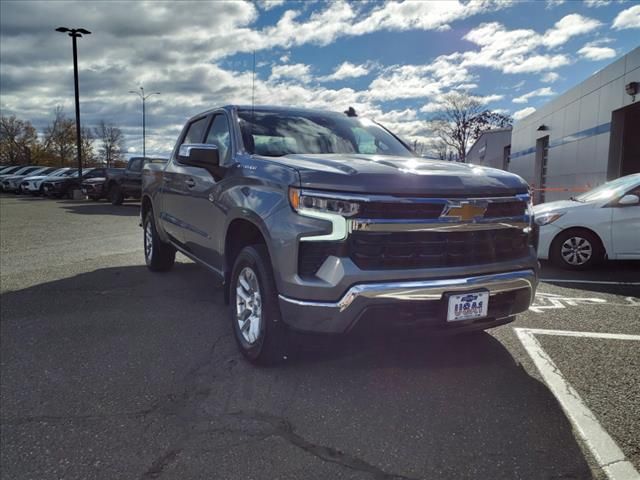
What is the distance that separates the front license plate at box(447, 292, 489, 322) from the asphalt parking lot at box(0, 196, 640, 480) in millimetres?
269

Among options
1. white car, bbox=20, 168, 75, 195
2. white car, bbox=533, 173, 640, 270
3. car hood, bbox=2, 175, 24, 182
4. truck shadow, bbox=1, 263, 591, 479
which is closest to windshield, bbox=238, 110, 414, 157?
truck shadow, bbox=1, 263, 591, 479

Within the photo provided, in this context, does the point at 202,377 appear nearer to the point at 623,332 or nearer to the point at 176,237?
the point at 176,237

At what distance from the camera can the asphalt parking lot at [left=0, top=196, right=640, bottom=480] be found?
231cm

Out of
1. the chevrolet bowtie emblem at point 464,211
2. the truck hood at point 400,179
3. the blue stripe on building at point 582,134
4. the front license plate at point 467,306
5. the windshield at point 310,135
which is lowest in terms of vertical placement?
the front license plate at point 467,306

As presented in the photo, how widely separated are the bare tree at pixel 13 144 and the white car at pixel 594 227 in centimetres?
7502

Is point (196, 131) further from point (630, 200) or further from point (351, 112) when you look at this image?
point (630, 200)

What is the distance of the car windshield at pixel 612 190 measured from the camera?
675 centimetres

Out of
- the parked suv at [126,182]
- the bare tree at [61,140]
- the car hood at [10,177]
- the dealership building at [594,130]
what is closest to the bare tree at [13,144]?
the bare tree at [61,140]

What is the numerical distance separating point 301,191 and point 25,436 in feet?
6.43

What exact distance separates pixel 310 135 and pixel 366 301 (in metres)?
1.93

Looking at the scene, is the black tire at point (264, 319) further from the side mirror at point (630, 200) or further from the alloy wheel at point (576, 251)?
the side mirror at point (630, 200)

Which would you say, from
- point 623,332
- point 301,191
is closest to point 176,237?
point 301,191

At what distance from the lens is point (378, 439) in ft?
8.20

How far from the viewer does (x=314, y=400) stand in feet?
9.59
